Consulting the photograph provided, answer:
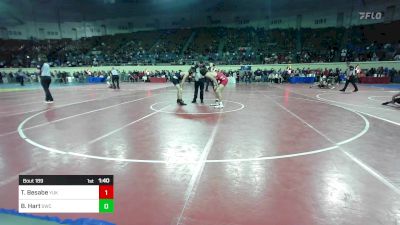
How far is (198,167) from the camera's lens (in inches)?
222

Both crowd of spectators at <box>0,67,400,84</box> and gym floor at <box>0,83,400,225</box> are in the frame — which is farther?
crowd of spectators at <box>0,67,400,84</box>

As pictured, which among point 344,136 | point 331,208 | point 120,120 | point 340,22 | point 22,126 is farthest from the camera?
point 340,22

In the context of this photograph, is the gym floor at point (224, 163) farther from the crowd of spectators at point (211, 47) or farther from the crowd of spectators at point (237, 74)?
the crowd of spectators at point (211, 47)

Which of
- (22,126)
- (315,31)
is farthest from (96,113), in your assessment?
(315,31)

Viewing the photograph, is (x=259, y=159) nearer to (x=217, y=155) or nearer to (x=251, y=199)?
(x=217, y=155)

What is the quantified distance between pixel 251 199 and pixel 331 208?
1047 mm

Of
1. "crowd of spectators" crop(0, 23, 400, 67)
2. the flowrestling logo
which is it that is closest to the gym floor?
"crowd of spectators" crop(0, 23, 400, 67)
